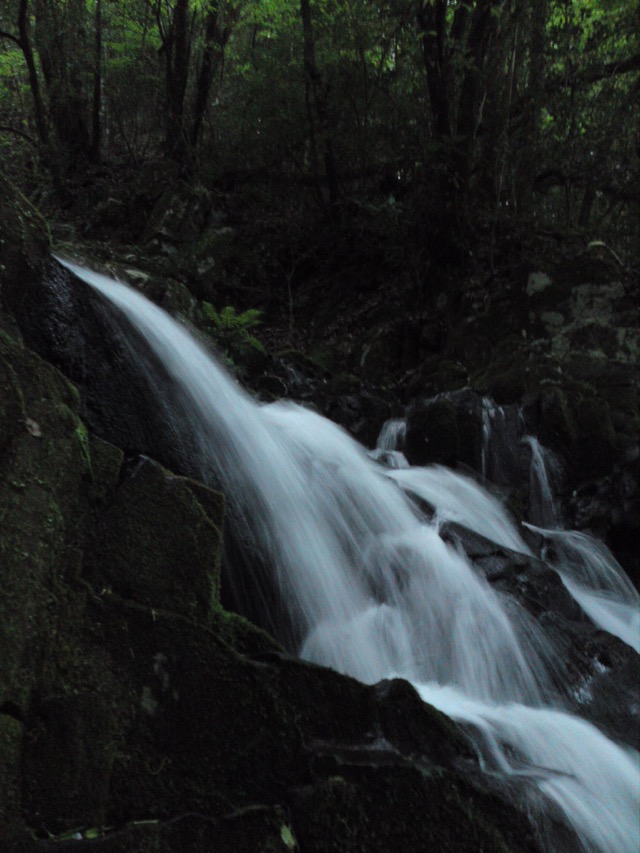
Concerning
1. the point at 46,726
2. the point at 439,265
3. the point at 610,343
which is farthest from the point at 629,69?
the point at 46,726

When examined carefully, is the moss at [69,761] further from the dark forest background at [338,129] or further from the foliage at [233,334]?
the dark forest background at [338,129]

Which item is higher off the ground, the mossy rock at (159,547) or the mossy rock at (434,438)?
the mossy rock at (159,547)

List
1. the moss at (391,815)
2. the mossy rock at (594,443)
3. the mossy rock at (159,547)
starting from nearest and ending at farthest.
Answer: the moss at (391,815) < the mossy rock at (159,547) < the mossy rock at (594,443)

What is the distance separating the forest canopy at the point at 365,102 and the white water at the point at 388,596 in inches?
283

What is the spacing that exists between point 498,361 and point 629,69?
5992 mm

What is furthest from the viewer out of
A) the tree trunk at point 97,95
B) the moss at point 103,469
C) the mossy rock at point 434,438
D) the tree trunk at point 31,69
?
the tree trunk at point 97,95

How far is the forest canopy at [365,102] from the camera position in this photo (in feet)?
36.6

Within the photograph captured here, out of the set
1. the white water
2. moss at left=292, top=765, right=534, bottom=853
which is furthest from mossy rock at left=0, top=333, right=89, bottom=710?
the white water

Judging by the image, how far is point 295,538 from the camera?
14.9 ft

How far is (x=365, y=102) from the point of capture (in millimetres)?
11719

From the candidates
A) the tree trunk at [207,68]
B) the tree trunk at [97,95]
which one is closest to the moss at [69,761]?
the tree trunk at [207,68]

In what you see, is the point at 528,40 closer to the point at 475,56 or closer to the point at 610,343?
the point at 475,56

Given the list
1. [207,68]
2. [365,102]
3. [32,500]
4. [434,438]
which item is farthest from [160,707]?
[207,68]

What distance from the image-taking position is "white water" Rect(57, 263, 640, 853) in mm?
3418
